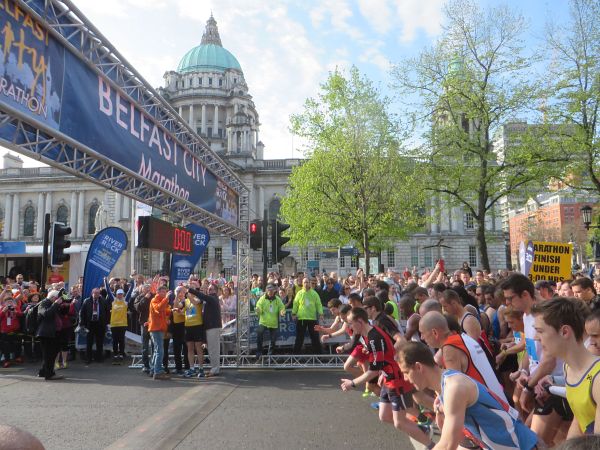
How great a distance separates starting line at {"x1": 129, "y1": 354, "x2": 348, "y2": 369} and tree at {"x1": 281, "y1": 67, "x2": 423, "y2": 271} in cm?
1233

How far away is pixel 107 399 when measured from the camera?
848 centimetres

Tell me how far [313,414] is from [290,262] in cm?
5196

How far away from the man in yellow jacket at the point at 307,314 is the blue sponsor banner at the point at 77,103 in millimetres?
5212

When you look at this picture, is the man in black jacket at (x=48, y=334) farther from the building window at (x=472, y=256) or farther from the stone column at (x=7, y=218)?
the stone column at (x=7, y=218)

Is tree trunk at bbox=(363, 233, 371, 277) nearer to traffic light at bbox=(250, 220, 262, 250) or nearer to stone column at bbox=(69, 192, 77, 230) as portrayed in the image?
traffic light at bbox=(250, 220, 262, 250)

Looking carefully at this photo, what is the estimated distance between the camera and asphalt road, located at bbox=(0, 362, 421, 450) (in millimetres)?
6141

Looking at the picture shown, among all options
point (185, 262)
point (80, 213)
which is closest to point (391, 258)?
point (80, 213)

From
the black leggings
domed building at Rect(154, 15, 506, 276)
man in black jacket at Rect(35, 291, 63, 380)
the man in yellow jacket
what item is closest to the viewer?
man in black jacket at Rect(35, 291, 63, 380)

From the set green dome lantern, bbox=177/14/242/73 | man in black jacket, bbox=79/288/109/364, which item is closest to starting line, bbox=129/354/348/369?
man in black jacket, bbox=79/288/109/364

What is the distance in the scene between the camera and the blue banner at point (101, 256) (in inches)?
528

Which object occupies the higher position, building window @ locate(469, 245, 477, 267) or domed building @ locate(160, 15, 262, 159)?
domed building @ locate(160, 15, 262, 159)

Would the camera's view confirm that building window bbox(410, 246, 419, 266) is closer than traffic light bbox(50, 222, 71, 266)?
No

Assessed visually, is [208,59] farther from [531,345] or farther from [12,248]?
[531,345]

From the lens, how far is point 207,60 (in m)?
89.8
